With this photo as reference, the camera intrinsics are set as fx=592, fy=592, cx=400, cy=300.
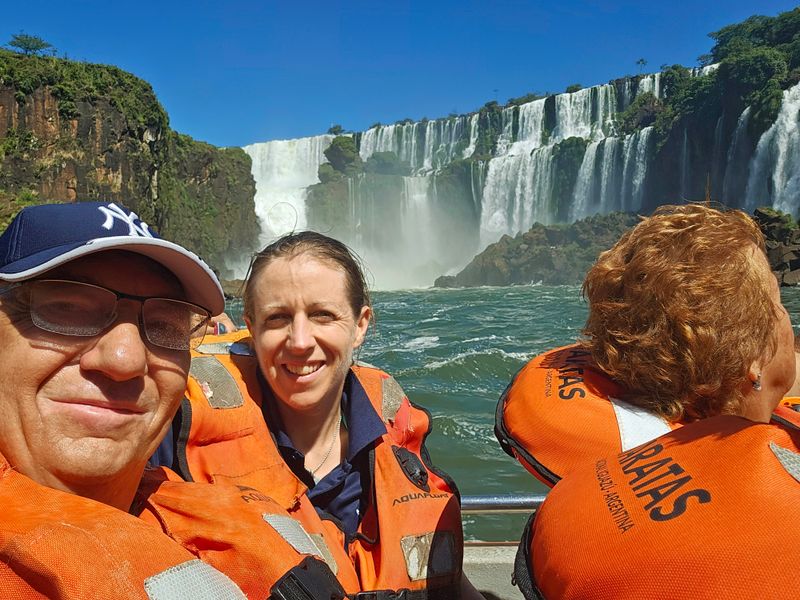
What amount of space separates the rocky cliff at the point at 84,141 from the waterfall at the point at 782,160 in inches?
1263

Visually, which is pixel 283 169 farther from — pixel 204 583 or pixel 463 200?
pixel 204 583

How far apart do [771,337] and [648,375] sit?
324 millimetres

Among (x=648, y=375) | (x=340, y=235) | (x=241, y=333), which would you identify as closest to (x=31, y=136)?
(x=340, y=235)

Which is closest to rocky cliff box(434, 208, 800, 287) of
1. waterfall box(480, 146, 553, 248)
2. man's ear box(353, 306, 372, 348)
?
waterfall box(480, 146, 553, 248)

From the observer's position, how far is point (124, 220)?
113 centimetres

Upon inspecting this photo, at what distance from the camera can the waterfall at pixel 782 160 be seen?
28672 millimetres

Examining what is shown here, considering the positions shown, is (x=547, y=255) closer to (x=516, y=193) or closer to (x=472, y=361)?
A: (x=516, y=193)

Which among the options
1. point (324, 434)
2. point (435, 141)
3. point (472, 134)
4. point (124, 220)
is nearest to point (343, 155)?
point (435, 141)

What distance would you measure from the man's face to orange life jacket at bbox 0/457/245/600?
7 centimetres

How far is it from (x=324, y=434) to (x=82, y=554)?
4.20ft

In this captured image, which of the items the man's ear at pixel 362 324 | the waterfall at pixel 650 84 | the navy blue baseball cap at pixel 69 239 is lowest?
the man's ear at pixel 362 324

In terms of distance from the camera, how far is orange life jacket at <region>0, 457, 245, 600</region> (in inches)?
30.6

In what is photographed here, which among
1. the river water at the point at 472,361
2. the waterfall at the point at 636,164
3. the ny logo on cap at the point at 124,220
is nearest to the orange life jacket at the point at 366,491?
the ny logo on cap at the point at 124,220

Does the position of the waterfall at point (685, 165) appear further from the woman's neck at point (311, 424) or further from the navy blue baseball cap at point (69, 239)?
the navy blue baseball cap at point (69, 239)
